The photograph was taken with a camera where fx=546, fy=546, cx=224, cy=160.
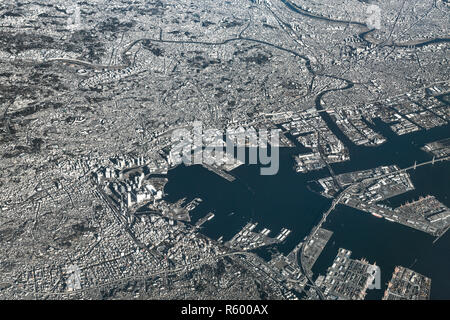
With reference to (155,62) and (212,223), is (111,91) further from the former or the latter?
(212,223)

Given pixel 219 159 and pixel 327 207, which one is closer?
pixel 327 207

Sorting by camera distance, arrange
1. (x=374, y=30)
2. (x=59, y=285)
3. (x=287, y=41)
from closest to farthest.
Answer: (x=59, y=285) → (x=287, y=41) → (x=374, y=30)

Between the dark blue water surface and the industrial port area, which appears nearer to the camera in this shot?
the industrial port area

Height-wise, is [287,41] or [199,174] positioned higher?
[287,41]

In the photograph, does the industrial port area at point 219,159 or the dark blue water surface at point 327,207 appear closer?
the industrial port area at point 219,159

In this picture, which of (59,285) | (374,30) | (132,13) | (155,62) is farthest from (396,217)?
(132,13)

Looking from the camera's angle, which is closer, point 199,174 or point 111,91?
point 199,174

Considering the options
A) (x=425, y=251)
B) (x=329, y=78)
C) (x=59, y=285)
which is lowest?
(x=59, y=285)

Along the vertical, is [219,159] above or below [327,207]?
below
